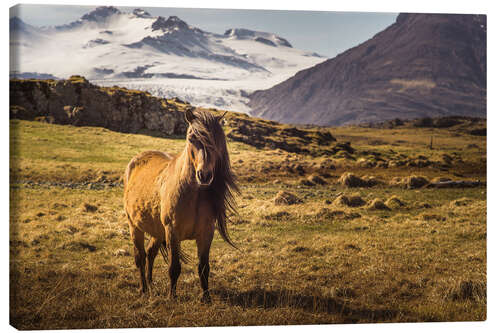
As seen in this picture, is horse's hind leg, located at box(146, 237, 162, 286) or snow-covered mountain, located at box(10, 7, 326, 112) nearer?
horse's hind leg, located at box(146, 237, 162, 286)

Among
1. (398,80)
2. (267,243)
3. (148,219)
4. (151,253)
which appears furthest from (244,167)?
(398,80)

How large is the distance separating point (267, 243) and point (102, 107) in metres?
3.85

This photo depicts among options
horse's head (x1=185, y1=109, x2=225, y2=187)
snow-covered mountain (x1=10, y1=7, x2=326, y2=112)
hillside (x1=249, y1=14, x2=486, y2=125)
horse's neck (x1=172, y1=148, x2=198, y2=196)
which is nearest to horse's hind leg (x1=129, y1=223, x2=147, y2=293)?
horse's neck (x1=172, y1=148, x2=198, y2=196)

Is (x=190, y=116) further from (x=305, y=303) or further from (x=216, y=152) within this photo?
(x=305, y=303)

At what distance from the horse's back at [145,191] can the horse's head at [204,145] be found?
834 mm

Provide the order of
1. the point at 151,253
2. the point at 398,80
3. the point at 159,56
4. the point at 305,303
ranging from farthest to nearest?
the point at 398,80 → the point at 159,56 → the point at 305,303 → the point at 151,253

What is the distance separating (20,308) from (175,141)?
11.0 feet

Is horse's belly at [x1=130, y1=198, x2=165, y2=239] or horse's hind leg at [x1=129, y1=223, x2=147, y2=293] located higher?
horse's belly at [x1=130, y1=198, x2=165, y2=239]

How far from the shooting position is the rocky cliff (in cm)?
629

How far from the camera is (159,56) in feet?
24.6

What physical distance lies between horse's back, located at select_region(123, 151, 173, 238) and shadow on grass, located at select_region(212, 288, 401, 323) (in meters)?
1.43

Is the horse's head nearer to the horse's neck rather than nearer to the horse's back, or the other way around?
the horse's neck

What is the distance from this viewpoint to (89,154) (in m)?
6.39

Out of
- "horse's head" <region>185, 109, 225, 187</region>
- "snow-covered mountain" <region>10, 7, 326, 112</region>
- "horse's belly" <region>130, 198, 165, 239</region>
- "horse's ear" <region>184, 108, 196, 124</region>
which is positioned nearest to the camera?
"horse's head" <region>185, 109, 225, 187</region>
